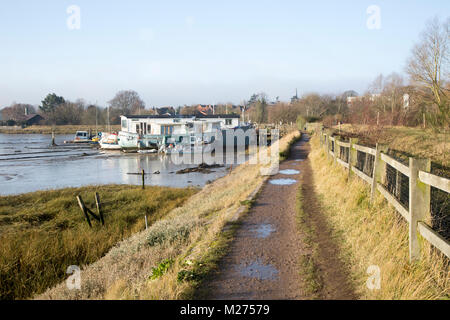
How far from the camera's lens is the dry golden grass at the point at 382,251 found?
13.4 feet

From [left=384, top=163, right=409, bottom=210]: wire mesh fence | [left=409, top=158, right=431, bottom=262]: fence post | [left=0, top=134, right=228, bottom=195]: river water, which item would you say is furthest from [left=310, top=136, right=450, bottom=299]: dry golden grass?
[left=0, top=134, right=228, bottom=195]: river water

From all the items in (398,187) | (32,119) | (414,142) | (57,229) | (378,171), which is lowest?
(57,229)

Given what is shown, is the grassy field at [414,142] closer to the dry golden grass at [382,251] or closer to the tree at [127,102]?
the dry golden grass at [382,251]

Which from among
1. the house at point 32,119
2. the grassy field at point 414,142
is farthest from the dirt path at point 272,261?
the house at point 32,119

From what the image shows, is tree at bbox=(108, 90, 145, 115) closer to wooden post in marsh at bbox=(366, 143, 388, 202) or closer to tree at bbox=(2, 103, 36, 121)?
tree at bbox=(2, 103, 36, 121)

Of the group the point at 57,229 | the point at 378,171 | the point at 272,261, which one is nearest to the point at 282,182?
the point at 378,171

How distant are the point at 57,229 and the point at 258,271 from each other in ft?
29.4

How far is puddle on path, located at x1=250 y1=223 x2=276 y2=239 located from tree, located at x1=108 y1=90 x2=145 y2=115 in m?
124

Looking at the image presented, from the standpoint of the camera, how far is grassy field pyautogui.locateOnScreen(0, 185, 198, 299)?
816 cm

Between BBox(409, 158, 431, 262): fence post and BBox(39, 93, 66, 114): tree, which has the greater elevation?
BBox(39, 93, 66, 114): tree

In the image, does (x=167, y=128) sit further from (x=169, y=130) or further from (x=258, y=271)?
(x=258, y=271)

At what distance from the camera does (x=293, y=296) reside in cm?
443

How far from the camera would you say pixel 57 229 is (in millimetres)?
12008
